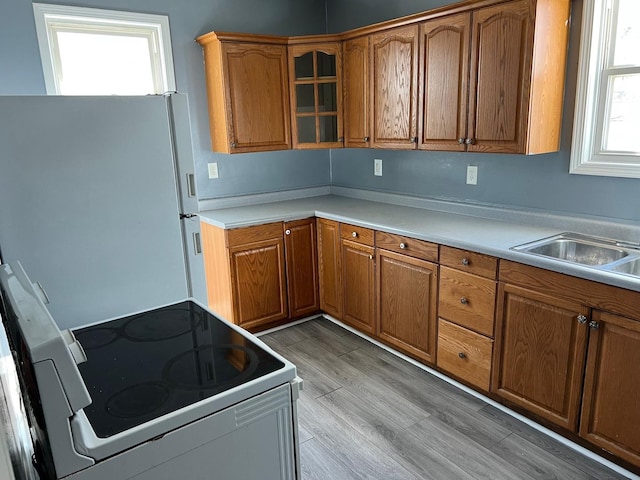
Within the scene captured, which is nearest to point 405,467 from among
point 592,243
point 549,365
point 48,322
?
point 549,365

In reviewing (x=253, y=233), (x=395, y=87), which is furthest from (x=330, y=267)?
(x=395, y=87)

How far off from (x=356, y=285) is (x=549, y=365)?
1.33 meters

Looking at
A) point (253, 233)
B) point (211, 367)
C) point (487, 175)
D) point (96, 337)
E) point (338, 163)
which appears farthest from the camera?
point (338, 163)

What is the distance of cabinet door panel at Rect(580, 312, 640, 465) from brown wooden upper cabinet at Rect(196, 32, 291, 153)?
2.36m

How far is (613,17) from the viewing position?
2.27 meters

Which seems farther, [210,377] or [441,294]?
[441,294]

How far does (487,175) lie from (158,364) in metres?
2.30

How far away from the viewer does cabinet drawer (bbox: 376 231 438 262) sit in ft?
8.38

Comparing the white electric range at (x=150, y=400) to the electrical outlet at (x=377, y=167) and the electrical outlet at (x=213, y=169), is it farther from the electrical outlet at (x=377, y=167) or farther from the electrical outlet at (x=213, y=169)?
the electrical outlet at (x=377, y=167)

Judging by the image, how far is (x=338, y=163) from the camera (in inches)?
158

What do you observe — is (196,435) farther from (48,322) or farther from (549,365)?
(549,365)

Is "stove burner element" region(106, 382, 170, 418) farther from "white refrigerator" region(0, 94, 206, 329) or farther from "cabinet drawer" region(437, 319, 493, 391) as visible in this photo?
"cabinet drawer" region(437, 319, 493, 391)

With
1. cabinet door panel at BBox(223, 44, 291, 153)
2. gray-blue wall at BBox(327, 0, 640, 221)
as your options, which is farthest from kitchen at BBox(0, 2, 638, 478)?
cabinet door panel at BBox(223, 44, 291, 153)

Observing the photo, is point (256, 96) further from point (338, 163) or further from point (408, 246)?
point (408, 246)
